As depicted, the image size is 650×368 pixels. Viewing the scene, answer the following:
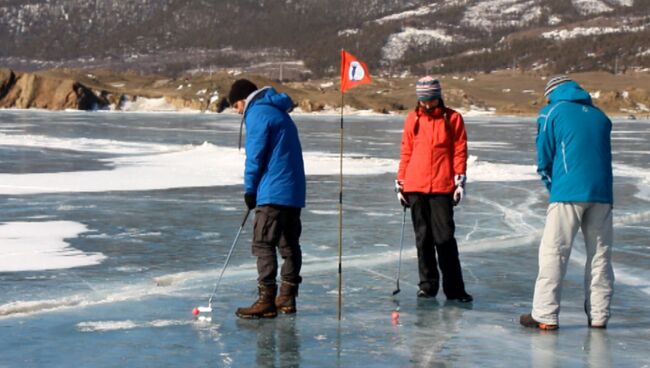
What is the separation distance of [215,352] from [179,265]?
11.4ft

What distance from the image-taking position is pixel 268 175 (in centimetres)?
771

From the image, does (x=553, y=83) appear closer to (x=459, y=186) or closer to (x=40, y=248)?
(x=459, y=186)

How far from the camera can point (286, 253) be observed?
26.2ft

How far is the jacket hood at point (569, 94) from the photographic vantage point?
24.2 ft

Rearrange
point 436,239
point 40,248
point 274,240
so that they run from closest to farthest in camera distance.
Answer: point 274,240
point 436,239
point 40,248

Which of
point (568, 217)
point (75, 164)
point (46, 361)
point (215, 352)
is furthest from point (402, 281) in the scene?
point (75, 164)

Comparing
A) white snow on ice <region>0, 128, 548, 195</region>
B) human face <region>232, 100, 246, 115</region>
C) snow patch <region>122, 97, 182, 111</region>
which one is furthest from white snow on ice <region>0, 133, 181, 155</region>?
snow patch <region>122, 97, 182, 111</region>

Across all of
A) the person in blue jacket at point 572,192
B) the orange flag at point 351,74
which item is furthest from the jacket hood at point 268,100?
the orange flag at point 351,74

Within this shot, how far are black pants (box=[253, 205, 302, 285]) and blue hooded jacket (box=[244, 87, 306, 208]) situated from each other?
0.08m

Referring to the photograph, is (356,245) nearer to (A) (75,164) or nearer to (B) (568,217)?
(B) (568,217)

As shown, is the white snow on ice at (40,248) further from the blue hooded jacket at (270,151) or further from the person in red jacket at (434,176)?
the person in red jacket at (434,176)

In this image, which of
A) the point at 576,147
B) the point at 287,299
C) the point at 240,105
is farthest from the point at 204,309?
the point at 576,147

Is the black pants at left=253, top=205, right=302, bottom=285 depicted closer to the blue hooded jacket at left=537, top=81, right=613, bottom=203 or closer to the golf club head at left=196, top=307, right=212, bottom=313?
the golf club head at left=196, top=307, right=212, bottom=313

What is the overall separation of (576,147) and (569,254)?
0.72 meters
